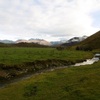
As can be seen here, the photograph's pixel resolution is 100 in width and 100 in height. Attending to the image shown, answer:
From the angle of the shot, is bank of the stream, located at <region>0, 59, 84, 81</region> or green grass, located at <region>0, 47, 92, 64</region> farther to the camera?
green grass, located at <region>0, 47, 92, 64</region>

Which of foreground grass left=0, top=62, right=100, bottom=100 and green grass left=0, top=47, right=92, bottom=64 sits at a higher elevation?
green grass left=0, top=47, right=92, bottom=64

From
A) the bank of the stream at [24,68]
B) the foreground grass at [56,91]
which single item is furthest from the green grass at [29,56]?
the foreground grass at [56,91]

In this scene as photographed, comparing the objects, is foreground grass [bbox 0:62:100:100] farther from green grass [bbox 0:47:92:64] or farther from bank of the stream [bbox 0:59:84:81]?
green grass [bbox 0:47:92:64]

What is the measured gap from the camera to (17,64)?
59.7 metres

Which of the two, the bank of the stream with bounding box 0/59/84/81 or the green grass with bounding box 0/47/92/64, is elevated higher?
the green grass with bounding box 0/47/92/64

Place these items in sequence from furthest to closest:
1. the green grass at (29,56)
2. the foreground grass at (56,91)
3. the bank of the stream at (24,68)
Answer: the green grass at (29,56)
the bank of the stream at (24,68)
the foreground grass at (56,91)

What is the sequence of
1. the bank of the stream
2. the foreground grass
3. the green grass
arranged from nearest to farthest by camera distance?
the foreground grass → the bank of the stream → the green grass

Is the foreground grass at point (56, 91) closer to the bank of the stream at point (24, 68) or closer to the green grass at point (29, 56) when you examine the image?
the bank of the stream at point (24, 68)

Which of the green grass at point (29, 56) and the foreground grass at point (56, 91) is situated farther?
the green grass at point (29, 56)

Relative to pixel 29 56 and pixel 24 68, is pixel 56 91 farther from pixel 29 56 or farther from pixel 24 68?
pixel 29 56

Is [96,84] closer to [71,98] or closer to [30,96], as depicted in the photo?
[71,98]

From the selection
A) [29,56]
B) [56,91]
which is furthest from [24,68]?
[56,91]

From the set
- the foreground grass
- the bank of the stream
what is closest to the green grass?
the bank of the stream

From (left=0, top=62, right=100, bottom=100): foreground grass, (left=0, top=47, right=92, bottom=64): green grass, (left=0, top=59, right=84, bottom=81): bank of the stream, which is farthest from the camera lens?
(left=0, top=47, right=92, bottom=64): green grass
